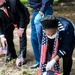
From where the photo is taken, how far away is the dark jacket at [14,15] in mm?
5336

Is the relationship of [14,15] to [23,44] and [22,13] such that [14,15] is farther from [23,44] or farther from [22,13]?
[23,44]

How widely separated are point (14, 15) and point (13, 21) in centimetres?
13

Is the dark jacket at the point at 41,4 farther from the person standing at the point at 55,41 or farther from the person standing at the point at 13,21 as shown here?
the person standing at the point at 55,41

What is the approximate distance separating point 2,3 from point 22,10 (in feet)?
1.25

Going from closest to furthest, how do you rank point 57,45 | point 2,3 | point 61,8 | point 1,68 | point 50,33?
point 50,33, point 57,45, point 2,3, point 1,68, point 61,8

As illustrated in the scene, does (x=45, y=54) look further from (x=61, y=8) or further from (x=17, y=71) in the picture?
(x=61, y=8)

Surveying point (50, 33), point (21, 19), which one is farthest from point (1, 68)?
point (50, 33)

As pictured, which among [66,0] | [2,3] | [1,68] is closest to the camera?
[2,3]

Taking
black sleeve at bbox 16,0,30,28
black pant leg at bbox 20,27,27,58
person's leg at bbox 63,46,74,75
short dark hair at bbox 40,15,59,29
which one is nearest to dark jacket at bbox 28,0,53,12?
black sleeve at bbox 16,0,30,28

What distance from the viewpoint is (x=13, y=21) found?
555cm

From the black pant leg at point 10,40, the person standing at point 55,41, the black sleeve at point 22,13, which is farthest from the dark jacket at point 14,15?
the person standing at point 55,41

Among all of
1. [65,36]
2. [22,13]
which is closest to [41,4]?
[22,13]

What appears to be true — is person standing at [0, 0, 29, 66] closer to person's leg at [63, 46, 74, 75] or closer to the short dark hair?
person's leg at [63, 46, 74, 75]

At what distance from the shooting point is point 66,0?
11914 mm
